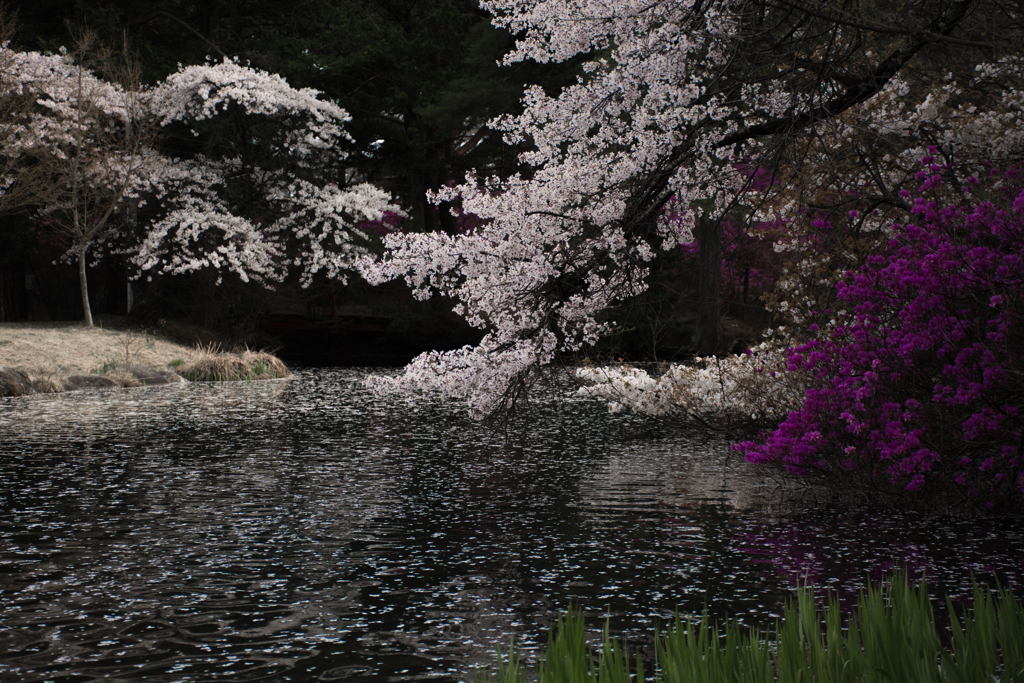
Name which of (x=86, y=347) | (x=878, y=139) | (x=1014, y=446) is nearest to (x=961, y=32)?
(x=878, y=139)

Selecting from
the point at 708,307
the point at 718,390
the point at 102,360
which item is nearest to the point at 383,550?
the point at 718,390

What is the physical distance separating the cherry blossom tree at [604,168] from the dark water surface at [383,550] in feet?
5.60

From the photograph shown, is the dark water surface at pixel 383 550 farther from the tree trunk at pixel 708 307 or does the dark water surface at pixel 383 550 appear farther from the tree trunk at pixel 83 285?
the tree trunk at pixel 708 307

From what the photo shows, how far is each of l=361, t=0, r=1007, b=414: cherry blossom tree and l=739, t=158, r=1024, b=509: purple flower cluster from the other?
1504 mm

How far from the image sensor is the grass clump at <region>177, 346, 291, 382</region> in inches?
944

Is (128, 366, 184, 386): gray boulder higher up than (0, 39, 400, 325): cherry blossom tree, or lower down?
lower down

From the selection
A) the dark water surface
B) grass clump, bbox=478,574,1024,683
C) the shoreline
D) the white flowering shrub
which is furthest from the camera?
the shoreline

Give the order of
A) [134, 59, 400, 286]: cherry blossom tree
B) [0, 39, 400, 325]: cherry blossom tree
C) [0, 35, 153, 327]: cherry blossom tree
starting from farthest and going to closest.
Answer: [134, 59, 400, 286]: cherry blossom tree → [0, 39, 400, 325]: cherry blossom tree → [0, 35, 153, 327]: cherry blossom tree

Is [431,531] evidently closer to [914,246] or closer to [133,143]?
[914,246]

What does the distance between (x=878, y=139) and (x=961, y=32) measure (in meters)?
2.17

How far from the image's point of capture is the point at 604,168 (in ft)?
33.3

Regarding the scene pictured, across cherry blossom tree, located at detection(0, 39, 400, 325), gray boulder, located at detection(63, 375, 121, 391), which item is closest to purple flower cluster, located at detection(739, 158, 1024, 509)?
gray boulder, located at detection(63, 375, 121, 391)

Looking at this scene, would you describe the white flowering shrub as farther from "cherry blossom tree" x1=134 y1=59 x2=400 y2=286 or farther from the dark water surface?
"cherry blossom tree" x1=134 y1=59 x2=400 y2=286

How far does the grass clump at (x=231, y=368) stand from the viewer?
2398 cm
